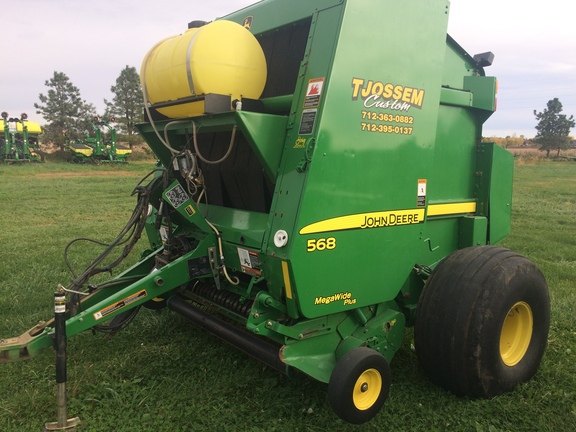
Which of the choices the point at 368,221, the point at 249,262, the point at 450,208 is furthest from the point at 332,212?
the point at 450,208

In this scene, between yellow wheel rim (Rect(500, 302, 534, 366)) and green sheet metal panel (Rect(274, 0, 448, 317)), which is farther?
yellow wheel rim (Rect(500, 302, 534, 366))

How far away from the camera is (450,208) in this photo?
368 cm

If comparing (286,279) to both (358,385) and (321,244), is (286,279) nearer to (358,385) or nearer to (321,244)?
(321,244)

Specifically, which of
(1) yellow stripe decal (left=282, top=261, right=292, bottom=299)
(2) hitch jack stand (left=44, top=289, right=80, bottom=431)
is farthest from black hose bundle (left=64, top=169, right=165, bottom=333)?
(1) yellow stripe decal (left=282, top=261, right=292, bottom=299)

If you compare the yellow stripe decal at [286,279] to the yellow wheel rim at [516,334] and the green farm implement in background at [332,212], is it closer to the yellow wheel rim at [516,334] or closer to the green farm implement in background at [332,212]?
the green farm implement in background at [332,212]

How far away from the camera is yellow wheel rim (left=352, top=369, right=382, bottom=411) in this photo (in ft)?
9.03

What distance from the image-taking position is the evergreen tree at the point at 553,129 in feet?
161

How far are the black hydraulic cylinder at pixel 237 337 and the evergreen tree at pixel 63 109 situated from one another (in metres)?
39.5

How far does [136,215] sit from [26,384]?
4.53 ft

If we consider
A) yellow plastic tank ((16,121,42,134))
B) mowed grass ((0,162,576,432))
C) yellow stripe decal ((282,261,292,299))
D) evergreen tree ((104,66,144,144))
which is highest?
evergreen tree ((104,66,144,144))

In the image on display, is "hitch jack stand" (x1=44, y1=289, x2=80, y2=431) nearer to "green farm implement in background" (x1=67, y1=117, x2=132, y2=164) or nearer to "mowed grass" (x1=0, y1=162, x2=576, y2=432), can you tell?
"mowed grass" (x1=0, y1=162, x2=576, y2=432)

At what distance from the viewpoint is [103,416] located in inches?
118

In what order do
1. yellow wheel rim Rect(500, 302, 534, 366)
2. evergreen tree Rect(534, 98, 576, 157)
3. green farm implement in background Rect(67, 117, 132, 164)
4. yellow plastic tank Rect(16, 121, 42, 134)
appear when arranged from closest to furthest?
yellow wheel rim Rect(500, 302, 534, 366), green farm implement in background Rect(67, 117, 132, 164), yellow plastic tank Rect(16, 121, 42, 134), evergreen tree Rect(534, 98, 576, 157)

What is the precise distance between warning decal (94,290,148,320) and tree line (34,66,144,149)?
122 ft
